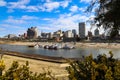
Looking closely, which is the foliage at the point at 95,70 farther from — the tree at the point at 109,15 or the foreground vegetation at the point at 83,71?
the tree at the point at 109,15

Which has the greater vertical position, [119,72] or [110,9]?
[110,9]

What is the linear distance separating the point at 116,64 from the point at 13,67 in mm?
2289

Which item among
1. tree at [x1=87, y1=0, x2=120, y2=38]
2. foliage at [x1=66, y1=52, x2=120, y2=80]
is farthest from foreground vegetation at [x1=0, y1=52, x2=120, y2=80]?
tree at [x1=87, y1=0, x2=120, y2=38]

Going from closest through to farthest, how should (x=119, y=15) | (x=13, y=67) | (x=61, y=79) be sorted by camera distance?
(x=13, y=67), (x=119, y=15), (x=61, y=79)

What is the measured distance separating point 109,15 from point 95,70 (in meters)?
4.75

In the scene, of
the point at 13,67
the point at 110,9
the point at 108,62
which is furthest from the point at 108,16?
the point at 13,67

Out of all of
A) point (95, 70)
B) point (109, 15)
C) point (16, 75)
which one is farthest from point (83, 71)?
point (109, 15)

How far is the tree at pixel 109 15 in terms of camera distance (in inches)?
395

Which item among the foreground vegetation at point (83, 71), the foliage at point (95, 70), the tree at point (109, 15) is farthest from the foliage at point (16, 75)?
the tree at point (109, 15)

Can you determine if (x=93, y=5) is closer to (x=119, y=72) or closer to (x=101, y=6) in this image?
(x=101, y=6)

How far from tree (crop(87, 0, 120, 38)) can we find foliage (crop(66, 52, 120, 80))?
3.73 m

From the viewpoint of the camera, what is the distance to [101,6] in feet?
35.9

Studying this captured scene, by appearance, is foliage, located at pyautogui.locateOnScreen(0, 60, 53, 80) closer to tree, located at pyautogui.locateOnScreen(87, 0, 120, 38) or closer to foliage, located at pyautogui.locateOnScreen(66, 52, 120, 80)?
foliage, located at pyautogui.locateOnScreen(66, 52, 120, 80)

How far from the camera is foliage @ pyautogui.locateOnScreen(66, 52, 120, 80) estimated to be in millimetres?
5891
